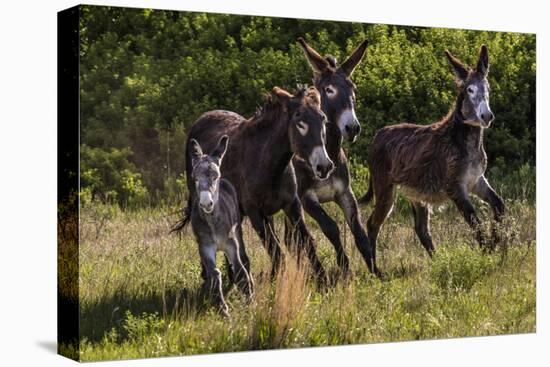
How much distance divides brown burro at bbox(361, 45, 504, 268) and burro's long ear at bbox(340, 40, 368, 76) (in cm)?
74

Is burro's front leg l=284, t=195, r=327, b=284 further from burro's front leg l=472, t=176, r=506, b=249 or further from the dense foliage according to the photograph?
burro's front leg l=472, t=176, r=506, b=249

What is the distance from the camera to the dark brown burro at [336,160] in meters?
8.91

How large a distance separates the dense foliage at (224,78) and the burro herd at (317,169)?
15 cm

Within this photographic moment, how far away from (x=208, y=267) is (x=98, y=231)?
101cm

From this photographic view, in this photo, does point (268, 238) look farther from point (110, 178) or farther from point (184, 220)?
point (110, 178)

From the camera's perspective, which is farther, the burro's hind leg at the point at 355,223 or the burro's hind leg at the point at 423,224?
the burro's hind leg at the point at 423,224

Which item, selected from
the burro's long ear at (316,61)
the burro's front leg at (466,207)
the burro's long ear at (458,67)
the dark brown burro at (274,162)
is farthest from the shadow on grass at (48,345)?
the burro's long ear at (458,67)

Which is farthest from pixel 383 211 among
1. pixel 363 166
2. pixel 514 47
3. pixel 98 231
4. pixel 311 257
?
pixel 98 231

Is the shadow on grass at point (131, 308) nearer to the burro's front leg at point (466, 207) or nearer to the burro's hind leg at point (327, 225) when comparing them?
the burro's hind leg at point (327, 225)

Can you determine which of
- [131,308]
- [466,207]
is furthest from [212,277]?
[466,207]

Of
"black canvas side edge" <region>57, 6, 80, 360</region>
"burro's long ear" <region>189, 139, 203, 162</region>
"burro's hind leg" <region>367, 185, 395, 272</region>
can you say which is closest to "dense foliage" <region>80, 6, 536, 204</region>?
"black canvas side edge" <region>57, 6, 80, 360</region>

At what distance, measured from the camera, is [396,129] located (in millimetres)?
9680

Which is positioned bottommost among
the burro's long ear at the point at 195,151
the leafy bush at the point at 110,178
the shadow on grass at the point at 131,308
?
the shadow on grass at the point at 131,308

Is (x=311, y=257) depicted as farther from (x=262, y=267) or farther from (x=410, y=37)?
(x=410, y=37)
